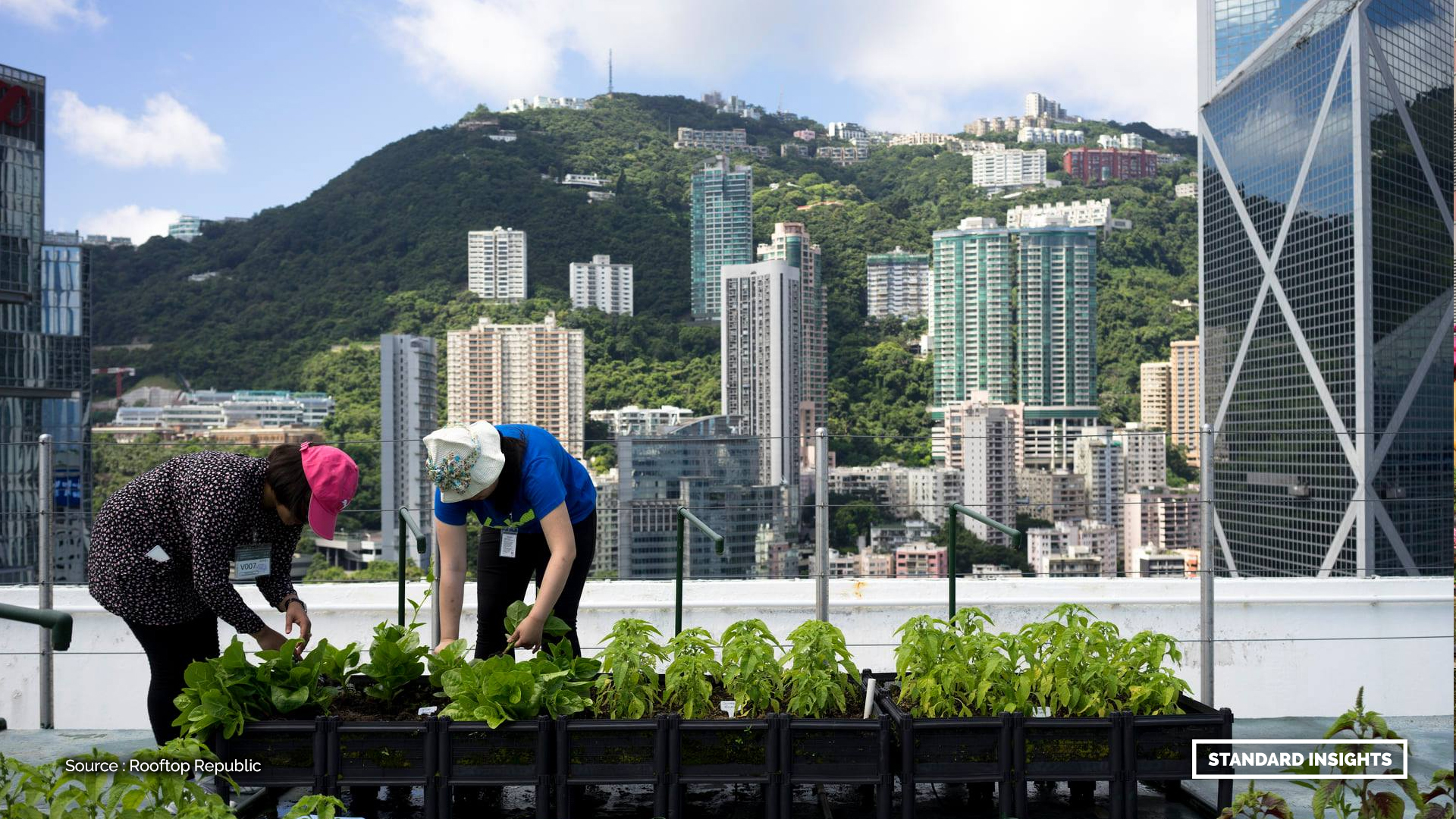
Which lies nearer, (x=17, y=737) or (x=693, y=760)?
(x=693, y=760)

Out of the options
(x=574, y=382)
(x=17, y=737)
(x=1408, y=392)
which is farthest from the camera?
(x=1408, y=392)

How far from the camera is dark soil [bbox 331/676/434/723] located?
7.48 feet

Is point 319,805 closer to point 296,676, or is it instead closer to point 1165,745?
point 296,676

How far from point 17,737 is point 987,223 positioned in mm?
53681

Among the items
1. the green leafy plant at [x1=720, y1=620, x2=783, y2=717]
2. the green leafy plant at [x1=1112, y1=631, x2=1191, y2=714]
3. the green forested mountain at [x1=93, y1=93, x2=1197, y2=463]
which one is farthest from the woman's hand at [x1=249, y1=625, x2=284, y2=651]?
the green forested mountain at [x1=93, y1=93, x2=1197, y2=463]

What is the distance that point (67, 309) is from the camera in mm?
47750

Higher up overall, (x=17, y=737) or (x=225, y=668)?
(x=225, y=668)

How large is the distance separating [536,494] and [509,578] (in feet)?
1.12

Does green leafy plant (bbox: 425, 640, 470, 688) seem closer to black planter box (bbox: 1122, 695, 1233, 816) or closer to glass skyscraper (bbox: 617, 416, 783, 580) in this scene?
black planter box (bbox: 1122, 695, 1233, 816)

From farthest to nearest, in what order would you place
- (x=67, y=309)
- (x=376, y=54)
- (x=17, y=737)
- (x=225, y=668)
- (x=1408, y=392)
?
1. (x=376, y=54)
2. (x=1408, y=392)
3. (x=67, y=309)
4. (x=17, y=737)
5. (x=225, y=668)

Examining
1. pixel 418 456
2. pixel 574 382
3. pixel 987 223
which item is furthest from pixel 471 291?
pixel 418 456

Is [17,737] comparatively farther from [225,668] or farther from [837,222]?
[837,222]

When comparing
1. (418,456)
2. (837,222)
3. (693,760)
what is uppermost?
(837,222)

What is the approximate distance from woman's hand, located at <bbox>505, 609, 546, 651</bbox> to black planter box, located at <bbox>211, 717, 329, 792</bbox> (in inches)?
16.7
